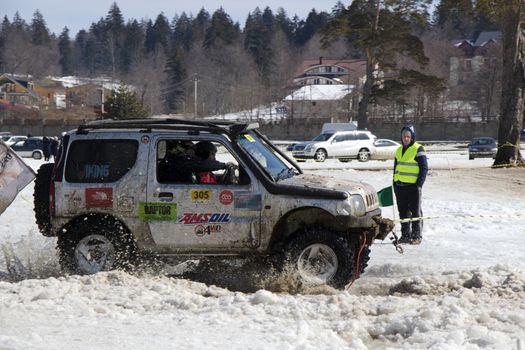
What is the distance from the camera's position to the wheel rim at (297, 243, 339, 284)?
8836mm

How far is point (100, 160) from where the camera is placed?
30.6ft

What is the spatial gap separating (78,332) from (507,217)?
10536mm

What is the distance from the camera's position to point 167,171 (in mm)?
9297

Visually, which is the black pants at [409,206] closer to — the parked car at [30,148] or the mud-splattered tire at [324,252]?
the mud-splattered tire at [324,252]

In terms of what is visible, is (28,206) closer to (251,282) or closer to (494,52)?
(251,282)

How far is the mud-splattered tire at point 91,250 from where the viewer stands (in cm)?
913

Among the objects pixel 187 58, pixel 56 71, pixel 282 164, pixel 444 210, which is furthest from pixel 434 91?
pixel 56 71

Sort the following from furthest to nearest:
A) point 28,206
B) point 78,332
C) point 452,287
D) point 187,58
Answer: point 187,58 < point 28,206 < point 452,287 < point 78,332

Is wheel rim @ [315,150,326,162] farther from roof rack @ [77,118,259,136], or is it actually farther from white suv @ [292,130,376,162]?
roof rack @ [77,118,259,136]

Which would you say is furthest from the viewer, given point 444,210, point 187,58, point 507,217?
point 187,58

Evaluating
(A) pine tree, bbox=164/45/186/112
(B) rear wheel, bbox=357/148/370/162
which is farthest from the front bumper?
(A) pine tree, bbox=164/45/186/112

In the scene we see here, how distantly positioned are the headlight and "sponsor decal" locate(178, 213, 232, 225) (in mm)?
1393

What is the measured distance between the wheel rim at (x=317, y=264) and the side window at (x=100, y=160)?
2259 mm

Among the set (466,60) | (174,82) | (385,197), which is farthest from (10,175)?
(466,60)
